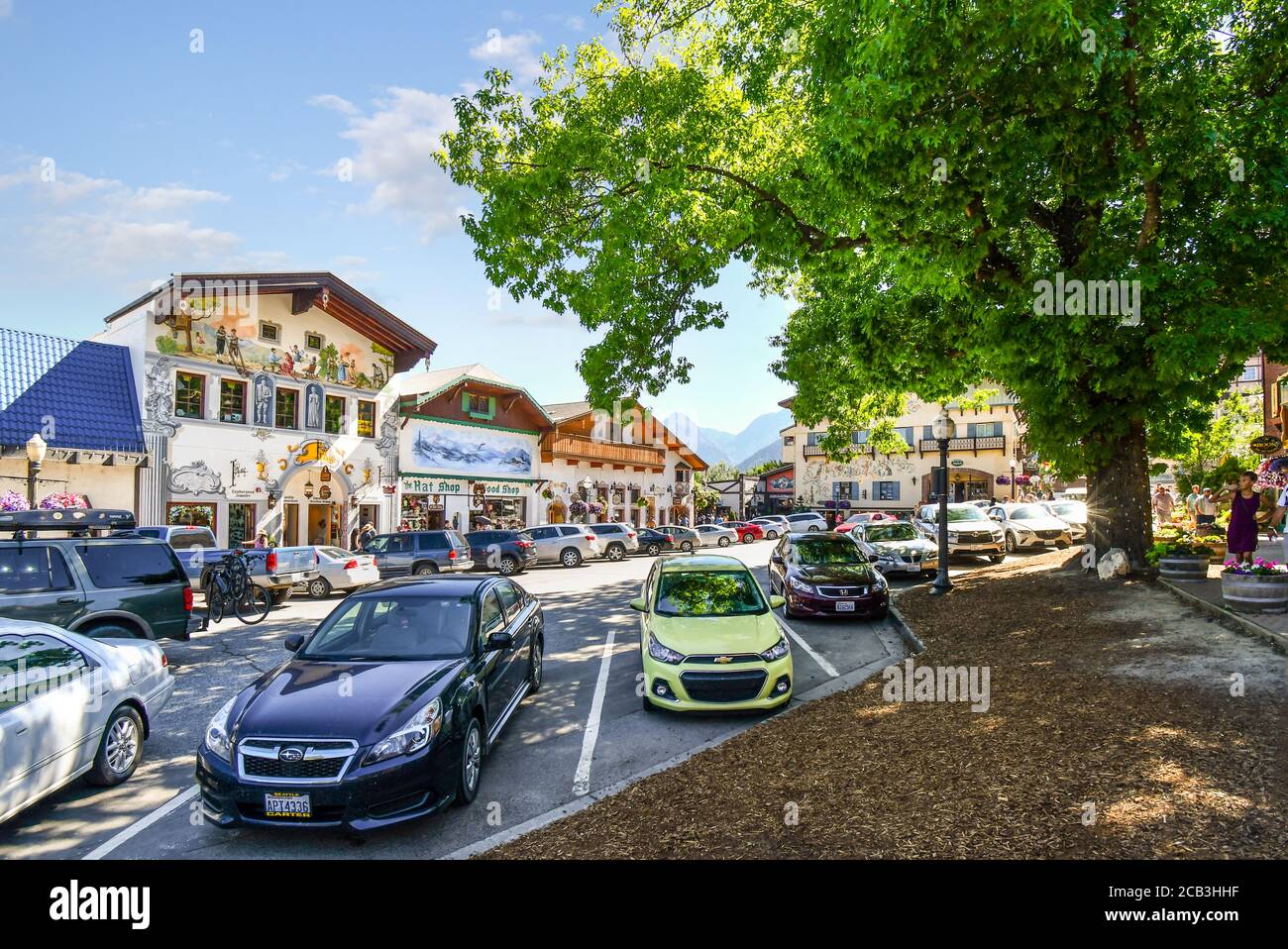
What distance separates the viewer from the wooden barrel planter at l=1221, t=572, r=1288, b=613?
8.03 metres

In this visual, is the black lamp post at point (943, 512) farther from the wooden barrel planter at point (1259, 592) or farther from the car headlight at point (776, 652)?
the car headlight at point (776, 652)

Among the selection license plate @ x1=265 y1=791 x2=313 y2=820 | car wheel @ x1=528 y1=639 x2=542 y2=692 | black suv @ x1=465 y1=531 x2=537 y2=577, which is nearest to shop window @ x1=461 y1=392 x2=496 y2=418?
black suv @ x1=465 y1=531 x2=537 y2=577

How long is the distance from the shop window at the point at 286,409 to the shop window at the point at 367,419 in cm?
248

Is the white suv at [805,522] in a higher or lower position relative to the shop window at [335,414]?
lower

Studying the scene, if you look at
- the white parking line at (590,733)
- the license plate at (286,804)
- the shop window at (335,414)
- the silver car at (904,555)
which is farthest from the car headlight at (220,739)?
the shop window at (335,414)

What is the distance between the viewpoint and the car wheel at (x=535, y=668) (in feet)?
26.7

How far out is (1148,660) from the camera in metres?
7.05

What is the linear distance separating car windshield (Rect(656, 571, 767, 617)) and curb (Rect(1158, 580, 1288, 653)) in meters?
5.06

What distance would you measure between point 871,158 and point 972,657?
614 cm

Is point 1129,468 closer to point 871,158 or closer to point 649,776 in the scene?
point 871,158

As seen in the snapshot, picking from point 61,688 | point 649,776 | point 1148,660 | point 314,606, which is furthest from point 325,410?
point 1148,660

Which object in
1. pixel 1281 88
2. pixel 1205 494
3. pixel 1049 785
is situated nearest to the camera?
pixel 1049 785

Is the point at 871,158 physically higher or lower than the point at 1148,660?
higher
